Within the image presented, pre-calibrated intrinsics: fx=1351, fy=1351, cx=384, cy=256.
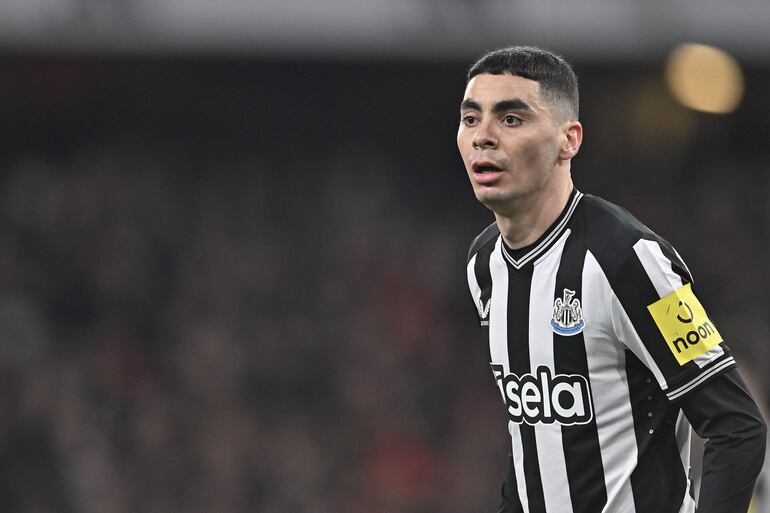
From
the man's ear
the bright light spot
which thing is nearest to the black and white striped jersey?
the man's ear

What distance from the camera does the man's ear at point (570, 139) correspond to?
3.20 m

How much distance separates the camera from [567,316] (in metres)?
3.11

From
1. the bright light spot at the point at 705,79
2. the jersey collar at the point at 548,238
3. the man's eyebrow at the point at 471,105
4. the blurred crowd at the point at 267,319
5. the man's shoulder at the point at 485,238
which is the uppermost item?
the bright light spot at the point at 705,79

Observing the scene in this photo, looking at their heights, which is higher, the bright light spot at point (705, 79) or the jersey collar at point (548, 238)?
the bright light spot at point (705, 79)

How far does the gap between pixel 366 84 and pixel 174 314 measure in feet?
8.81

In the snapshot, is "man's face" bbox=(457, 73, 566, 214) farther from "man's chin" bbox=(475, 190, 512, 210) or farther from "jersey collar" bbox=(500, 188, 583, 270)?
"jersey collar" bbox=(500, 188, 583, 270)

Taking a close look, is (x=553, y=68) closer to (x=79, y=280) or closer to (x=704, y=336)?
(x=704, y=336)

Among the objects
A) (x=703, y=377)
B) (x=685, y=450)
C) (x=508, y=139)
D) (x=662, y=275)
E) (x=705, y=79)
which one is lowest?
(x=685, y=450)

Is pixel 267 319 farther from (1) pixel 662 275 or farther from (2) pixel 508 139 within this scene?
(1) pixel 662 275

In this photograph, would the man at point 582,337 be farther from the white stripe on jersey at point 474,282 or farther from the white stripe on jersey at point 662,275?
the white stripe on jersey at point 474,282

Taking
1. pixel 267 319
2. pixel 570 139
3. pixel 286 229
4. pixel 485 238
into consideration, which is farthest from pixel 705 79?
pixel 570 139

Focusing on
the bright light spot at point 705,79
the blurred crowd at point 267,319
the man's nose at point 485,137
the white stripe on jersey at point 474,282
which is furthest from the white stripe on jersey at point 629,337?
the bright light spot at point 705,79

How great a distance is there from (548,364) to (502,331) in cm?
19

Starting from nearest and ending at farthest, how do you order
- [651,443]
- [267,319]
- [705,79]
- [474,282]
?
1. [651,443]
2. [474,282]
3. [267,319]
4. [705,79]
